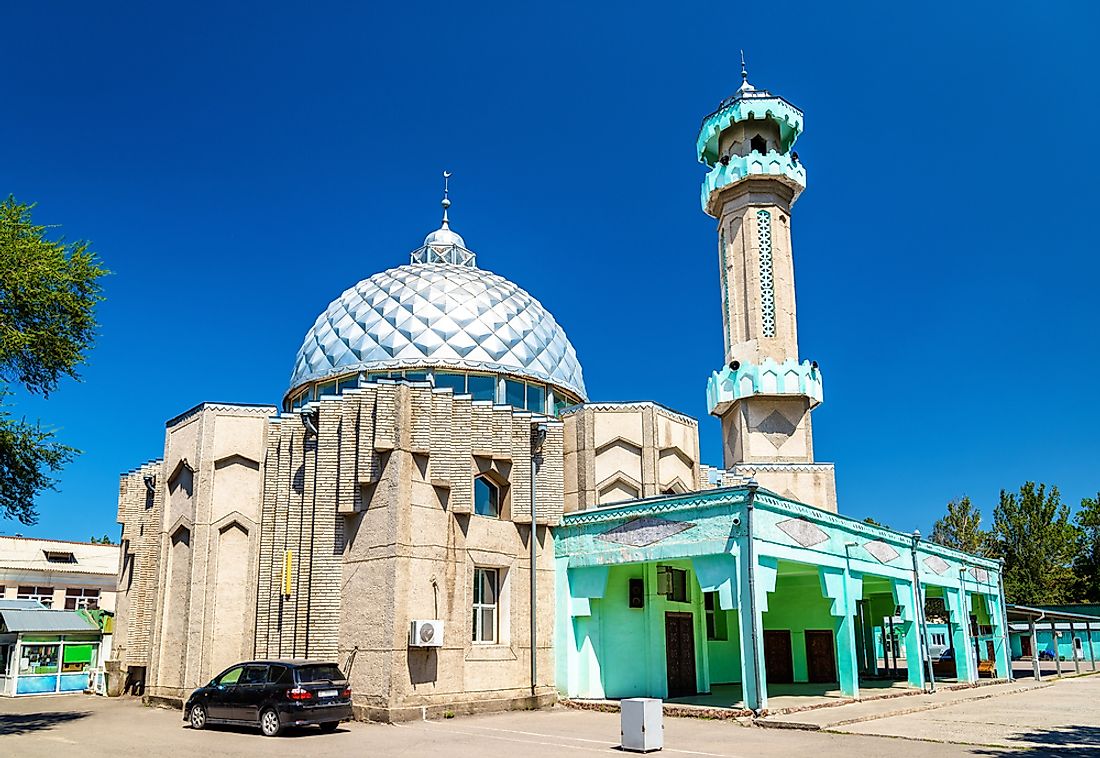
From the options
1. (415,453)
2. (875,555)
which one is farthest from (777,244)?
(415,453)

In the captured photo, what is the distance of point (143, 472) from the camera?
23406mm

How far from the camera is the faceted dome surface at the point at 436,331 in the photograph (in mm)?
25547

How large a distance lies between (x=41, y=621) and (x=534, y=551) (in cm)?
1506

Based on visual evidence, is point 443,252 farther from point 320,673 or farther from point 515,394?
point 320,673

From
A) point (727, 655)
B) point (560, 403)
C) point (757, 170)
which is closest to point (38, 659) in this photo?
point (560, 403)

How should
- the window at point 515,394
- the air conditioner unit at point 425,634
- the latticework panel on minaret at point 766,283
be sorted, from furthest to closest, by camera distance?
the latticework panel on minaret at point 766,283, the window at point 515,394, the air conditioner unit at point 425,634

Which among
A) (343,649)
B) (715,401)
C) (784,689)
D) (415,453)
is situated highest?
(715,401)

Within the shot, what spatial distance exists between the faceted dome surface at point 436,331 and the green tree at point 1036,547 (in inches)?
1331

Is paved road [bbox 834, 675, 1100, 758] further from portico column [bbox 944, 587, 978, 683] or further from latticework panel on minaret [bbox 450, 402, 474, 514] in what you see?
latticework panel on minaret [bbox 450, 402, 474, 514]

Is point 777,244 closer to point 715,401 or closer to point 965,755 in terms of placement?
point 715,401

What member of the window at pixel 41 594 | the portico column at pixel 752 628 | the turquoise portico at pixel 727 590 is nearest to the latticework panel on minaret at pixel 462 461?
the turquoise portico at pixel 727 590

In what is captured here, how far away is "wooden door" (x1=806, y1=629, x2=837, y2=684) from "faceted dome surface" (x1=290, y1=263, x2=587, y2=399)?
32.4 feet

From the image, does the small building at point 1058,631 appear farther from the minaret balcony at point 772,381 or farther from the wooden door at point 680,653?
the wooden door at point 680,653

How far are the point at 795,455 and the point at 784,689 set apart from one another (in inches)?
275
